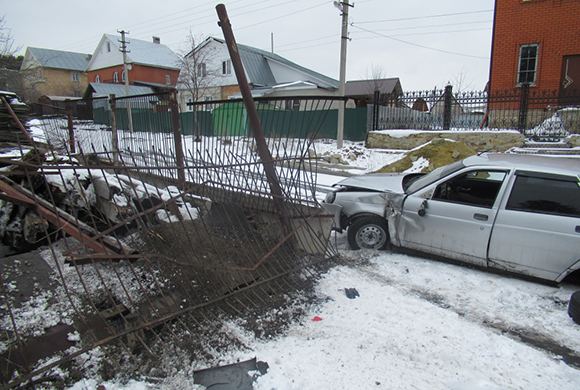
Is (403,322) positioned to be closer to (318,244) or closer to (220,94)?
(318,244)

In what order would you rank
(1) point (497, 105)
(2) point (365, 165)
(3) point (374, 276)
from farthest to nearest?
(1) point (497, 105) < (2) point (365, 165) < (3) point (374, 276)

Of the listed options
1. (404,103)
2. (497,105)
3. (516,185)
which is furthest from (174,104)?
(497,105)

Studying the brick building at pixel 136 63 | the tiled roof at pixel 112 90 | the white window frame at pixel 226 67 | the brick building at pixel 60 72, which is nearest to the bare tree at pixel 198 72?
the white window frame at pixel 226 67

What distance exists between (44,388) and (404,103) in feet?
45.0

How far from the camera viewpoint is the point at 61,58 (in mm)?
53000

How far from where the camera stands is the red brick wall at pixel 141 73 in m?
41.9

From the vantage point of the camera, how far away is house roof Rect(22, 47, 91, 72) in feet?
169

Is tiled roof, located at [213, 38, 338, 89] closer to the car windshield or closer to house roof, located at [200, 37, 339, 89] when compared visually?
house roof, located at [200, 37, 339, 89]

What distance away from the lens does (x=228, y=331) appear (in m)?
3.03

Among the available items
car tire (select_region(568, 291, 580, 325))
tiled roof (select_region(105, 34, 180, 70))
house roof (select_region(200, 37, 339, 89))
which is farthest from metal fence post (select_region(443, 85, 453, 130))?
tiled roof (select_region(105, 34, 180, 70))

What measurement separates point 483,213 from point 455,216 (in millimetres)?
312

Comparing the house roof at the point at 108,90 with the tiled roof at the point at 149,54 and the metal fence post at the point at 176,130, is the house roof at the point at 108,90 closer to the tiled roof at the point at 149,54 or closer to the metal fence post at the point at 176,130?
the tiled roof at the point at 149,54

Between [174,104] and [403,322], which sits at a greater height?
[174,104]

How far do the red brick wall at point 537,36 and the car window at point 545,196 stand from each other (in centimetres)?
1376
